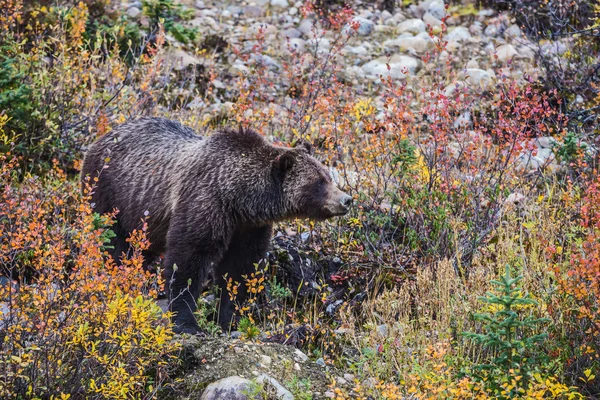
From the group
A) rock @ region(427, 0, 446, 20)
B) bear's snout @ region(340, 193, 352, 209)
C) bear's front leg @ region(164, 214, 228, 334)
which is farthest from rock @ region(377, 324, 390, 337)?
rock @ region(427, 0, 446, 20)

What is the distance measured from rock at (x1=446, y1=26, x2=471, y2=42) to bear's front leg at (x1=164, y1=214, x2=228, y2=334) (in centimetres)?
725

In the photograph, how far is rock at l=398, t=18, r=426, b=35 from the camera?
12.6 meters

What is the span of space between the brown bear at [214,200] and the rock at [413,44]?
562 cm

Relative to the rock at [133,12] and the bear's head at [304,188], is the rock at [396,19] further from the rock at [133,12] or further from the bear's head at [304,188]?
the bear's head at [304,188]

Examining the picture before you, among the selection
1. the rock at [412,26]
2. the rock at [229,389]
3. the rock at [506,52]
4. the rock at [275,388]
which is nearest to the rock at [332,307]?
the rock at [275,388]

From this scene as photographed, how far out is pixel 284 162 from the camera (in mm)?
6480

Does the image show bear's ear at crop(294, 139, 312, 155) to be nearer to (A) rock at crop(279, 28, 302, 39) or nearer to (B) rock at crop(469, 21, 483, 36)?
(A) rock at crop(279, 28, 302, 39)

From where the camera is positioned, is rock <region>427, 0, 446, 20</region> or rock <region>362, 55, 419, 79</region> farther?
rock <region>427, 0, 446, 20</region>

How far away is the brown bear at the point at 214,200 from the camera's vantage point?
624 centimetres

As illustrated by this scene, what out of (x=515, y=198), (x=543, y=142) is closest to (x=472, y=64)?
(x=543, y=142)

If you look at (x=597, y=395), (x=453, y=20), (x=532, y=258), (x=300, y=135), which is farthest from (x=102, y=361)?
(x=453, y=20)

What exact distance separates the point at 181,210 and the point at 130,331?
6.01 feet

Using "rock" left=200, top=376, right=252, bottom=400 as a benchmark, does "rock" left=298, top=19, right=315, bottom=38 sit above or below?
above

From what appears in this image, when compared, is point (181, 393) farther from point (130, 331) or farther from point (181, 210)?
point (181, 210)
